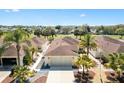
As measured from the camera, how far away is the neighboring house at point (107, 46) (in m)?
9.38

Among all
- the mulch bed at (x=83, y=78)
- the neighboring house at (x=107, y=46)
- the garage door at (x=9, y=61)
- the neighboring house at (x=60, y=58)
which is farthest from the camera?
the neighboring house at (x=107, y=46)

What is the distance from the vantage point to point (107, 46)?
1092 cm

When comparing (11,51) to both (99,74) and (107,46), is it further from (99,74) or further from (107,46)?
(107,46)

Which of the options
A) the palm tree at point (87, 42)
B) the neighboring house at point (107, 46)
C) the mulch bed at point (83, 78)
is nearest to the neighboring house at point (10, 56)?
the mulch bed at point (83, 78)

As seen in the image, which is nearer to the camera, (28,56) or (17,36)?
(17,36)

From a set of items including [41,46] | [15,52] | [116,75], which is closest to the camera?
[116,75]

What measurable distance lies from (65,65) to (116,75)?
2.69 metres

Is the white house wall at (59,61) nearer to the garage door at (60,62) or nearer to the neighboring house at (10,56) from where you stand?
the garage door at (60,62)

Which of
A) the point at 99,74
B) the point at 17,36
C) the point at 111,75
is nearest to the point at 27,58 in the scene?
the point at 17,36

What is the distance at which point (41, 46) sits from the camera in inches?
468
